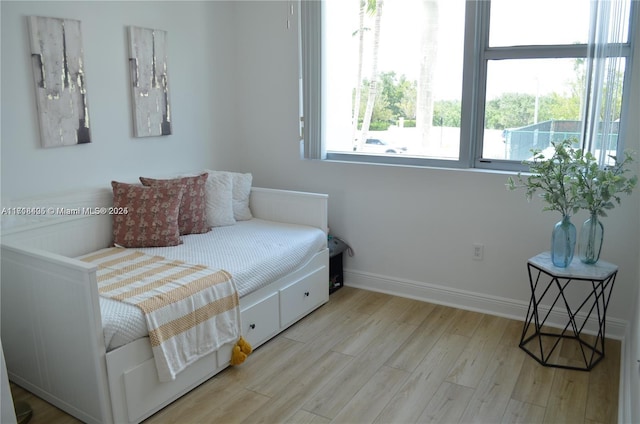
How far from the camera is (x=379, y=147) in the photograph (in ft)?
12.6

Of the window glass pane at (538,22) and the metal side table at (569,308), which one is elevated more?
the window glass pane at (538,22)

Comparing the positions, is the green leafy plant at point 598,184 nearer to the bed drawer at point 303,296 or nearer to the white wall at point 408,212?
the white wall at point 408,212

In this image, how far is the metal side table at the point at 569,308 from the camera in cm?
276

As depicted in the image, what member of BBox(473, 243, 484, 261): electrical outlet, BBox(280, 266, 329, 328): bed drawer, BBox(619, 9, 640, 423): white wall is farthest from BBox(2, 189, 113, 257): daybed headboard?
BBox(619, 9, 640, 423): white wall

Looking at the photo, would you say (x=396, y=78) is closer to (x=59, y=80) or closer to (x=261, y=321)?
(x=261, y=321)

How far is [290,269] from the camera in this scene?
318cm

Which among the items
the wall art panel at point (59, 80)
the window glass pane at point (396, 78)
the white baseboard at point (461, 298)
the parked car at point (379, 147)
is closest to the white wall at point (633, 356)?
the white baseboard at point (461, 298)

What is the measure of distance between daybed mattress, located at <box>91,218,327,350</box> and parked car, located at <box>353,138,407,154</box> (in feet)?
2.48

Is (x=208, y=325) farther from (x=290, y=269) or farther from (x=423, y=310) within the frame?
(x=423, y=310)

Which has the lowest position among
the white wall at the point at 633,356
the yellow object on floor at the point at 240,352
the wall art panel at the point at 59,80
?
the yellow object on floor at the point at 240,352

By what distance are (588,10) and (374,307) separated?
2.17 metres

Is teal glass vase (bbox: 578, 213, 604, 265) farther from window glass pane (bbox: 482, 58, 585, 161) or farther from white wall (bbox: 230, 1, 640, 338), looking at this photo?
window glass pane (bbox: 482, 58, 585, 161)

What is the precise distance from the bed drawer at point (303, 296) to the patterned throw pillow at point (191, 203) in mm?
691

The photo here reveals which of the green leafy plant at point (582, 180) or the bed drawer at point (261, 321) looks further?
the bed drawer at point (261, 321)
